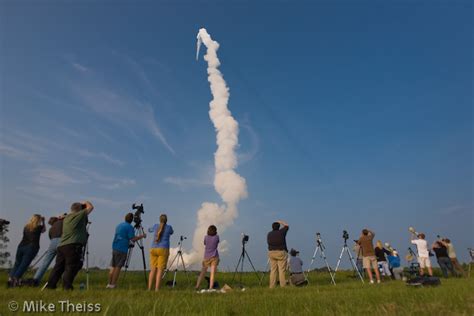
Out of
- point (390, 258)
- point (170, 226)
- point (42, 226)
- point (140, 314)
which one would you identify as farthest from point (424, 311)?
point (390, 258)

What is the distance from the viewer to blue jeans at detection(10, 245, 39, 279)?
964cm

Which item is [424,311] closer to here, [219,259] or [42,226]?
[219,259]

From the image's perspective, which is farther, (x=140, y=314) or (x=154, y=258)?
(x=154, y=258)

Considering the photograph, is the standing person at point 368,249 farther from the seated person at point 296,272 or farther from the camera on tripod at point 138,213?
the camera on tripod at point 138,213

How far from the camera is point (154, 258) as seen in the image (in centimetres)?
980

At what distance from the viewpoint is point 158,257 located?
977cm

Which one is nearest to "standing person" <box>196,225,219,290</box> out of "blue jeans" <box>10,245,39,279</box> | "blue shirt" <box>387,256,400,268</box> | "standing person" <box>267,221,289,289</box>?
"standing person" <box>267,221,289,289</box>

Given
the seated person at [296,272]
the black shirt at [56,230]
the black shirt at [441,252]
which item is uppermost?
the black shirt at [56,230]

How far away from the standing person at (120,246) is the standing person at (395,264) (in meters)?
12.9

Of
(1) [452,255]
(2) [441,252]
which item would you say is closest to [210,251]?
(2) [441,252]

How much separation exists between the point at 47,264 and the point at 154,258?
311cm

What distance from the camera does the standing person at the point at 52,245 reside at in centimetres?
927

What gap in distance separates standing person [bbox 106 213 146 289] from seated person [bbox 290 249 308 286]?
22.3 feet

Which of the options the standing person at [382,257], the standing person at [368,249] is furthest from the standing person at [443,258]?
the standing person at [368,249]
